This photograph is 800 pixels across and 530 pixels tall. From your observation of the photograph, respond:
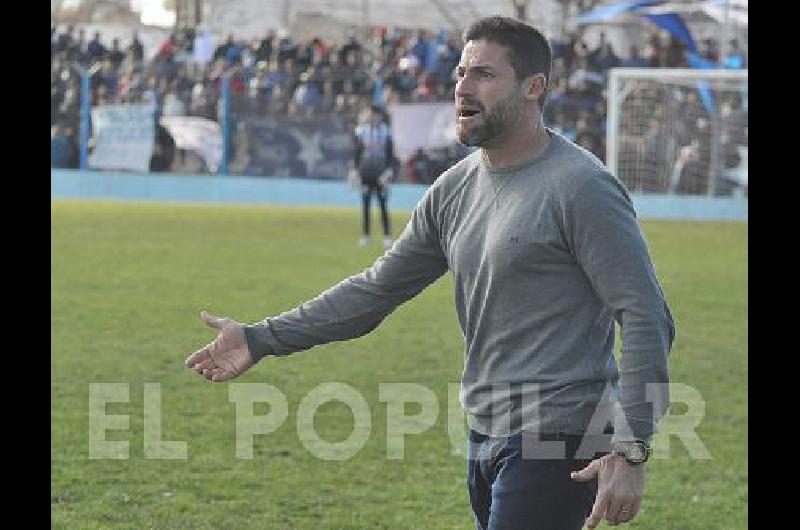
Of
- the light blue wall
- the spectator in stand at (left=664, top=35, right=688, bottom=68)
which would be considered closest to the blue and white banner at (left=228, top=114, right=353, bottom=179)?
the light blue wall

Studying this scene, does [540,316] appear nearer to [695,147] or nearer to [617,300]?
[617,300]

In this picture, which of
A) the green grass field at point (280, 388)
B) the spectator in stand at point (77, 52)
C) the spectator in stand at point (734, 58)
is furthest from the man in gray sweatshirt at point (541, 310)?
the spectator in stand at point (734, 58)

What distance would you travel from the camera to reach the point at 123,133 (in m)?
32.0

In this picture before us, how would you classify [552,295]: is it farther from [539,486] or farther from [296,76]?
[296,76]

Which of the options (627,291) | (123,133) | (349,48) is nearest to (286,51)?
(349,48)

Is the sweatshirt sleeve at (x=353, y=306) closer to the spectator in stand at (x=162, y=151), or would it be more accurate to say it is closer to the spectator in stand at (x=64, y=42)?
the spectator in stand at (x=162, y=151)

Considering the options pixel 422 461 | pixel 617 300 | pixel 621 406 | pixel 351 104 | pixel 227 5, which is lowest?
pixel 422 461

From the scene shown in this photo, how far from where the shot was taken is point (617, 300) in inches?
159

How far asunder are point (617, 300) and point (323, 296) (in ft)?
3.73

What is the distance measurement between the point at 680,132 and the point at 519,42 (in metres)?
27.7

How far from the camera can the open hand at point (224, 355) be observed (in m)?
4.80

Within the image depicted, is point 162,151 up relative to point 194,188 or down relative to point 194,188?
up

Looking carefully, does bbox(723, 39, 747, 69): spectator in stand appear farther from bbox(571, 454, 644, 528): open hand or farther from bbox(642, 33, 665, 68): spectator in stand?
bbox(571, 454, 644, 528): open hand
